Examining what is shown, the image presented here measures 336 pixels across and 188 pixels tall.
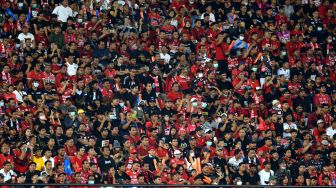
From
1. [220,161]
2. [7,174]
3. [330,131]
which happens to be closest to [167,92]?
[220,161]

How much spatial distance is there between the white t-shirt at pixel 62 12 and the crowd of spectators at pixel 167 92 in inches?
1.0

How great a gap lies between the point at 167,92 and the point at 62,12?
114 inches

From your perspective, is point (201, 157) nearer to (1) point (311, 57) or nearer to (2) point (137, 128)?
(2) point (137, 128)

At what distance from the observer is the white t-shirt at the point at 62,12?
24281mm

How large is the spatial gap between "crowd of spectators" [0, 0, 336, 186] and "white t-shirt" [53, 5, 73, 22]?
25mm

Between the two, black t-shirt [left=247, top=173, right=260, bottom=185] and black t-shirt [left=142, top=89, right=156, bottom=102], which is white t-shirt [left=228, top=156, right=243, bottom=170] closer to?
black t-shirt [left=247, top=173, right=260, bottom=185]

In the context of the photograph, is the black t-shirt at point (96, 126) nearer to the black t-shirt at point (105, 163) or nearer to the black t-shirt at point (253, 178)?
the black t-shirt at point (105, 163)

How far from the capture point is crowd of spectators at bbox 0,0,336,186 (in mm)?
21375

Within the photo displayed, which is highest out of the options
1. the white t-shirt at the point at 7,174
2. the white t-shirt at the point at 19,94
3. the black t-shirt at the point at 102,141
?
the white t-shirt at the point at 19,94

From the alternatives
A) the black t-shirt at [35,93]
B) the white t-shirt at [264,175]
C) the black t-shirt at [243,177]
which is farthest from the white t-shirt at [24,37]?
the white t-shirt at [264,175]

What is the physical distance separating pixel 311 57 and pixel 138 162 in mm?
5674

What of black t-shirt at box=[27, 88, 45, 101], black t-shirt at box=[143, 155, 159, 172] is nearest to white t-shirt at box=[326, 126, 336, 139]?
black t-shirt at box=[143, 155, 159, 172]

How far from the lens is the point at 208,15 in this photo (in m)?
25.5

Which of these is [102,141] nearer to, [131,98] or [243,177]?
[131,98]
